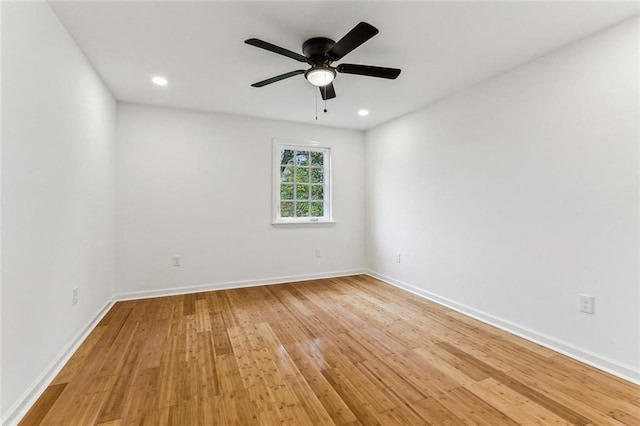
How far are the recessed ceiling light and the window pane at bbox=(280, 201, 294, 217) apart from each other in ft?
7.15

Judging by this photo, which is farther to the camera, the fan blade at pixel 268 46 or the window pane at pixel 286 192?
the window pane at pixel 286 192

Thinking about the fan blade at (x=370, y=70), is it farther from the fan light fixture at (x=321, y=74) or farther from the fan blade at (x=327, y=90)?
the fan blade at (x=327, y=90)

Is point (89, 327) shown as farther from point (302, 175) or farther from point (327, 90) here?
point (302, 175)

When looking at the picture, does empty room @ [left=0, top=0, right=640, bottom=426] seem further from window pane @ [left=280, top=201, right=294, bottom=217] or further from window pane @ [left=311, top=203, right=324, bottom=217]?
window pane @ [left=311, top=203, right=324, bottom=217]

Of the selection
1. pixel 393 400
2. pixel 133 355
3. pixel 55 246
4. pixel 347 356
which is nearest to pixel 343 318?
pixel 347 356

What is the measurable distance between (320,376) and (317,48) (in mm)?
2341

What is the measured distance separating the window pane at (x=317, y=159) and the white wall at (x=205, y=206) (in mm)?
223

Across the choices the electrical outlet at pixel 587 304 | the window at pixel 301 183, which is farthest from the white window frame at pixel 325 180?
the electrical outlet at pixel 587 304

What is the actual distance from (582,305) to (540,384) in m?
0.78

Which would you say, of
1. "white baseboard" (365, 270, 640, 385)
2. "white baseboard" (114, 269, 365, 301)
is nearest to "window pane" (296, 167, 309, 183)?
"white baseboard" (114, 269, 365, 301)

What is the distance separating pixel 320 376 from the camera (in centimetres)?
198

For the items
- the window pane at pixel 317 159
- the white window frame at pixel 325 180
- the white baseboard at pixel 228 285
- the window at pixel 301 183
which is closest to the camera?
the white baseboard at pixel 228 285

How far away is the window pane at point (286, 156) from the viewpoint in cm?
456

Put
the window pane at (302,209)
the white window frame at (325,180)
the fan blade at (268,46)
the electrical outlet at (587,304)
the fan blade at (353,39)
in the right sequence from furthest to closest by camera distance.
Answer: the window pane at (302,209)
the white window frame at (325,180)
the electrical outlet at (587,304)
the fan blade at (268,46)
the fan blade at (353,39)
